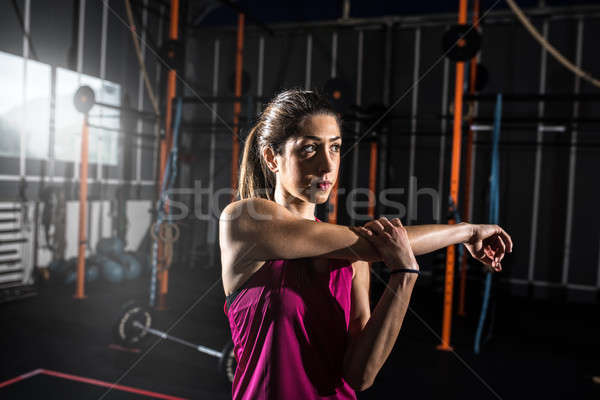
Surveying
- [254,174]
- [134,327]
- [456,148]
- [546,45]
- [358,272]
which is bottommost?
[134,327]

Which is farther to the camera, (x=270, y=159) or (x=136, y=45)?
(x=136, y=45)

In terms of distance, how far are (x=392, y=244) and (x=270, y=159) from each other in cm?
37

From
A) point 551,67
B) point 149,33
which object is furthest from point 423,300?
point 149,33

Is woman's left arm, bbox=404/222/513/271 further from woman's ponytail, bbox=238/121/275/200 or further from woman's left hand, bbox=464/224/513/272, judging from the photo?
woman's ponytail, bbox=238/121/275/200

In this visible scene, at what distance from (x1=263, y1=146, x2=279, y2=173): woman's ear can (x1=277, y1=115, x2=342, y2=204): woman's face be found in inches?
2.1

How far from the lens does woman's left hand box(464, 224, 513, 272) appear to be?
104 centimetres

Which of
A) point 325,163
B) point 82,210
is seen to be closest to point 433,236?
point 325,163

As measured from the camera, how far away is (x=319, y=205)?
16.3ft

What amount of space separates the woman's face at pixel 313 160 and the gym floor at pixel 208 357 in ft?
6.90

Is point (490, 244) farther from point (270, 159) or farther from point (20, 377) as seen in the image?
point (20, 377)

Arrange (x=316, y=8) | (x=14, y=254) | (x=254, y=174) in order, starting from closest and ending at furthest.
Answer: (x=254, y=174), (x=14, y=254), (x=316, y=8)

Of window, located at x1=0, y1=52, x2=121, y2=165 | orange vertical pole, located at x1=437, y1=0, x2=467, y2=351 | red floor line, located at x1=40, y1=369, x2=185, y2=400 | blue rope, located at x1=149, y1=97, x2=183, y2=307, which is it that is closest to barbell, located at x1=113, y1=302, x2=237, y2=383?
blue rope, located at x1=149, y1=97, x2=183, y2=307

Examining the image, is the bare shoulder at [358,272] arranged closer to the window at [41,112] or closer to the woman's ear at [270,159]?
the woman's ear at [270,159]

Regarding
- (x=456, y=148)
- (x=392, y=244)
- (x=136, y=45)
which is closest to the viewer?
(x=392, y=244)
